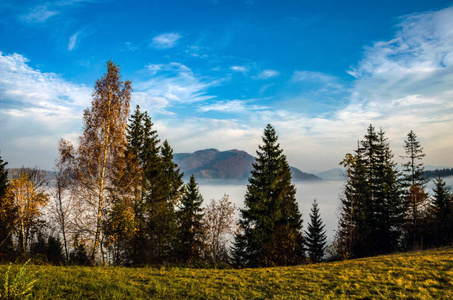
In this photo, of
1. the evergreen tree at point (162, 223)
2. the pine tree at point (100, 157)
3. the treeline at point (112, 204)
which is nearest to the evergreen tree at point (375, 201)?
the treeline at point (112, 204)

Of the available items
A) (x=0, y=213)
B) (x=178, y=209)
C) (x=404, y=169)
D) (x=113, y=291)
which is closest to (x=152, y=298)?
(x=113, y=291)

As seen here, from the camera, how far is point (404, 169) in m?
33.8

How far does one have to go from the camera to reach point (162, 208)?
982 inches

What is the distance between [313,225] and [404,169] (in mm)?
15482

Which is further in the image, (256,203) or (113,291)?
(256,203)

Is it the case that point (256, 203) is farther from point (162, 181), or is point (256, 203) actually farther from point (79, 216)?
point (79, 216)

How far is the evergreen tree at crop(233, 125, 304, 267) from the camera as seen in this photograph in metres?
23.2

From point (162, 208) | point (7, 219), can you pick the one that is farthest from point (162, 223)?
point (7, 219)

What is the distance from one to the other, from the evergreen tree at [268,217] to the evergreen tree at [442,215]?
18306mm

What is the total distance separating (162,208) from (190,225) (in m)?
7.42

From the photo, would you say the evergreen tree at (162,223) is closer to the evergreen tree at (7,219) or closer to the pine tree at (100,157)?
the pine tree at (100,157)

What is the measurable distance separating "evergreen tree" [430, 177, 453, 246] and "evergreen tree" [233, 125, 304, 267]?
18306mm

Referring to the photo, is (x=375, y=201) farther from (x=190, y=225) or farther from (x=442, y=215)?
(x=190, y=225)

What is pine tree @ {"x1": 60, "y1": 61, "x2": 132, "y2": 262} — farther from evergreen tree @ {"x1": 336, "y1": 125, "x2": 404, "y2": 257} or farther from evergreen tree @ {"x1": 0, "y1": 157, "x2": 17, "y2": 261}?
evergreen tree @ {"x1": 336, "y1": 125, "x2": 404, "y2": 257}
